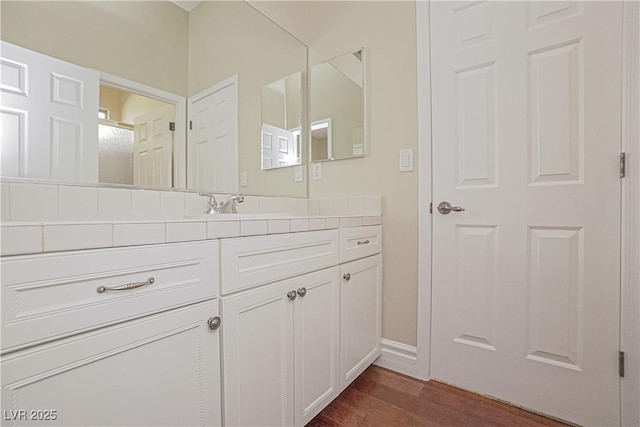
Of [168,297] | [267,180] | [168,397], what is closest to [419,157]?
[267,180]

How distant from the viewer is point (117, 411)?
2.10 ft

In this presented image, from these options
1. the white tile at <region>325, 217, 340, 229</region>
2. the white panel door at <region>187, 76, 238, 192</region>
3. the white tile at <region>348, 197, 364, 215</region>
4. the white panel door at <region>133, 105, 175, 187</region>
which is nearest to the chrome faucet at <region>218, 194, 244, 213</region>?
the white panel door at <region>187, 76, 238, 192</region>

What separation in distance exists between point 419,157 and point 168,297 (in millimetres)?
1308

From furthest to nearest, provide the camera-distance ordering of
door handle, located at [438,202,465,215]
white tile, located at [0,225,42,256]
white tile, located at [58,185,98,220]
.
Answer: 1. door handle, located at [438,202,465,215]
2. white tile, located at [58,185,98,220]
3. white tile, located at [0,225,42,256]

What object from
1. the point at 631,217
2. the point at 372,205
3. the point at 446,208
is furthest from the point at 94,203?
the point at 631,217

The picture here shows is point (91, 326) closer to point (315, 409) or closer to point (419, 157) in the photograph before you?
point (315, 409)

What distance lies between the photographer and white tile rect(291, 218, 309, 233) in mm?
1069

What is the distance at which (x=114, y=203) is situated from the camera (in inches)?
41.7

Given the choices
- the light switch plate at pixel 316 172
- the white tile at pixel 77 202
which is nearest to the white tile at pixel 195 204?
the white tile at pixel 77 202

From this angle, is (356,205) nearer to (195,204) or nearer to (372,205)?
(372,205)

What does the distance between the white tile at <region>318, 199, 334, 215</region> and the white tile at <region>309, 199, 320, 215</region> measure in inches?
0.9

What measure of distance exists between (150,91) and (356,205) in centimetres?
115

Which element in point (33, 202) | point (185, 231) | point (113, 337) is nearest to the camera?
point (113, 337)

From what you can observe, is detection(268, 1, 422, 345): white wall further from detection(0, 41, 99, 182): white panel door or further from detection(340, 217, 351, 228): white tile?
detection(0, 41, 99, 182): white panel door
